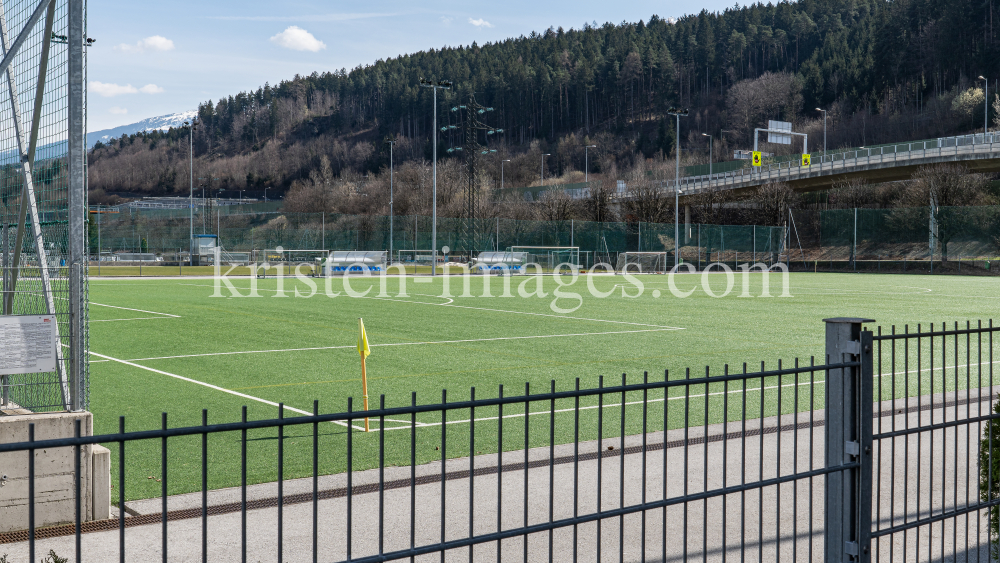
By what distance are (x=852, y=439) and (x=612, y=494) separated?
102 inches

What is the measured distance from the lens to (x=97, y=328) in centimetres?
1914

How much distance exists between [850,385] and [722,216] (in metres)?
91.9

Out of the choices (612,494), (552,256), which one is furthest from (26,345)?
(552,256)

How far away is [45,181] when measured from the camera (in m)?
6.47

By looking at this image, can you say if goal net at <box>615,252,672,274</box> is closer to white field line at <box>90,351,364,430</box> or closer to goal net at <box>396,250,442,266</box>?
goal net at <box>396,250,442,266</box>

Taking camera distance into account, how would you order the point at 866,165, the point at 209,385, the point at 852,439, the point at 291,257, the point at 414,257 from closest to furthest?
the point at 852,439 < the point at 209,385 < the point at 414,257 < the point at 291,257 < the point at 866,165

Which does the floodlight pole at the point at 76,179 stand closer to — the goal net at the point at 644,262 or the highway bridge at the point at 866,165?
the goal net at the point at 644,262

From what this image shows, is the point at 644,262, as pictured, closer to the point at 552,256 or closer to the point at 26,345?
the point at 552,256

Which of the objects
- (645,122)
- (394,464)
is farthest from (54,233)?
(645,122)

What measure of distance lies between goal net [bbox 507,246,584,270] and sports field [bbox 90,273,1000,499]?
29867 mm

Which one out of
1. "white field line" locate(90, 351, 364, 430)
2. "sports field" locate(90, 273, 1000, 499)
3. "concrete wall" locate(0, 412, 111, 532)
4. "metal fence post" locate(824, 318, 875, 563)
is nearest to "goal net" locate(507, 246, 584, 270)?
"sports field" locate(90, 273, 1000, 499)

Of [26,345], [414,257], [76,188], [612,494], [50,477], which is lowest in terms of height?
[612,494]

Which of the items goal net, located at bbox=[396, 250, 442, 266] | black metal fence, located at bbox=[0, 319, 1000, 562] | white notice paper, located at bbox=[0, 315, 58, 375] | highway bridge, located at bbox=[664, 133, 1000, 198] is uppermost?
highway bridge, located at bbox=[664, 133, 1000, 198]

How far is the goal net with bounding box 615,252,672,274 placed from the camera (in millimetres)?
61281
